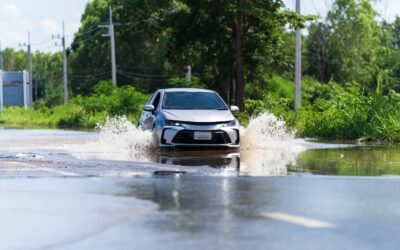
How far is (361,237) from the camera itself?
8023 millimetres

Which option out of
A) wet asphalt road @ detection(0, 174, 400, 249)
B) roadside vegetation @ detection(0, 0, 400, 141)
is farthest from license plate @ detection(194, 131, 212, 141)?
roadside vegetation @ detection(0, 0, 400, 141)

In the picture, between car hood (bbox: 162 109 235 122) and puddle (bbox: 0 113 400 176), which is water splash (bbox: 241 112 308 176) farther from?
car hood (bbox: 162 109 235 122)

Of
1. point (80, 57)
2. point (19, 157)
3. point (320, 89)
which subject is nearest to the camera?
point (19, 157)

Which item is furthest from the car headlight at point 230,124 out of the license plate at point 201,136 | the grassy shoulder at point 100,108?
the grassy shoulder at point 100,108

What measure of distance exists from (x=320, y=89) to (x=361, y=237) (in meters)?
54.9

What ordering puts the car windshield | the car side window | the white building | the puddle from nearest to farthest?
the puddle, the car windshield, the car side window, the white building

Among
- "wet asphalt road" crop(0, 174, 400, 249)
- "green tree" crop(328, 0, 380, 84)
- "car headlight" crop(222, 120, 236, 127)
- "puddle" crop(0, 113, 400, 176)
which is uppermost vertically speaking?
"green tree" crop(328, 0, 380, 84)

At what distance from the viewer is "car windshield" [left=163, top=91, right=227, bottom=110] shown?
2109 cm

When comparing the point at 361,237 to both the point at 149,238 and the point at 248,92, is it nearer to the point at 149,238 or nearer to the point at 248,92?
the point at 149,238

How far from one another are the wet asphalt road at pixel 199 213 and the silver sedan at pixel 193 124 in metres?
6.41

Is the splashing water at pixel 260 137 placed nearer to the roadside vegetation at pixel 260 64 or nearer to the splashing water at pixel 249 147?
the splashing water at pixel 249 147

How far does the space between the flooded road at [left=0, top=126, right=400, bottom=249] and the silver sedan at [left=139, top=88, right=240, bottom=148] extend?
1589 mm

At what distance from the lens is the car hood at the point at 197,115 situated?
19.9 meters

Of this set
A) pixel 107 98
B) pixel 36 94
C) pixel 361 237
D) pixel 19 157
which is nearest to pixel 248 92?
pixel 107 98
